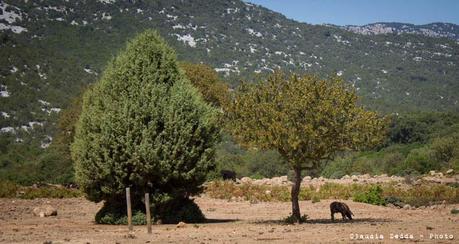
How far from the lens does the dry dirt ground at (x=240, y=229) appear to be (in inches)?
690

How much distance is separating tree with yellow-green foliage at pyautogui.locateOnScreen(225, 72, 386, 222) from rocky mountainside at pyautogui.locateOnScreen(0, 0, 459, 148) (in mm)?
65257

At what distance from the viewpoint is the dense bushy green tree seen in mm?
22422

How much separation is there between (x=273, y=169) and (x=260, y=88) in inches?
1908

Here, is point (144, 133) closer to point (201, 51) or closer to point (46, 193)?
point (46, 193)

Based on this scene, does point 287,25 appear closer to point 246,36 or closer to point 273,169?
point 246,36

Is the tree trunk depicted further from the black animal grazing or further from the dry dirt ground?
the black animal grazing

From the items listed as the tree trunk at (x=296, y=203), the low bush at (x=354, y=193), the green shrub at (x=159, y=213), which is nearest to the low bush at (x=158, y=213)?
the green shrub at (x=159, y=213)

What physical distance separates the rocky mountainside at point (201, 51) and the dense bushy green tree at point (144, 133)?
203 ft

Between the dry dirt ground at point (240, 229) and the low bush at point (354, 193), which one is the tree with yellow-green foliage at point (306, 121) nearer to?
the dry dirt ground at point (240, 229)

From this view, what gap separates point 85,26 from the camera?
376ft

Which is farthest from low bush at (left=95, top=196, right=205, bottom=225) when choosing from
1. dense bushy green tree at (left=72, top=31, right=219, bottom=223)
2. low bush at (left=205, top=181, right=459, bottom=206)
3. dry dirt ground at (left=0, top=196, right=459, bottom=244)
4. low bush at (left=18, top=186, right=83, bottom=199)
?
low bush at (left=18, top=186, right=83, bottom=199)

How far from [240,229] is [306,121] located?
4.31 metres

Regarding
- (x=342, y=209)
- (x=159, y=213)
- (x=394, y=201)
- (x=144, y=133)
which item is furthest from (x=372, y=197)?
(x=144, y=133)

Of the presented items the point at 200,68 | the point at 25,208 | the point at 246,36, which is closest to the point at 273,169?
the point at 200,68
